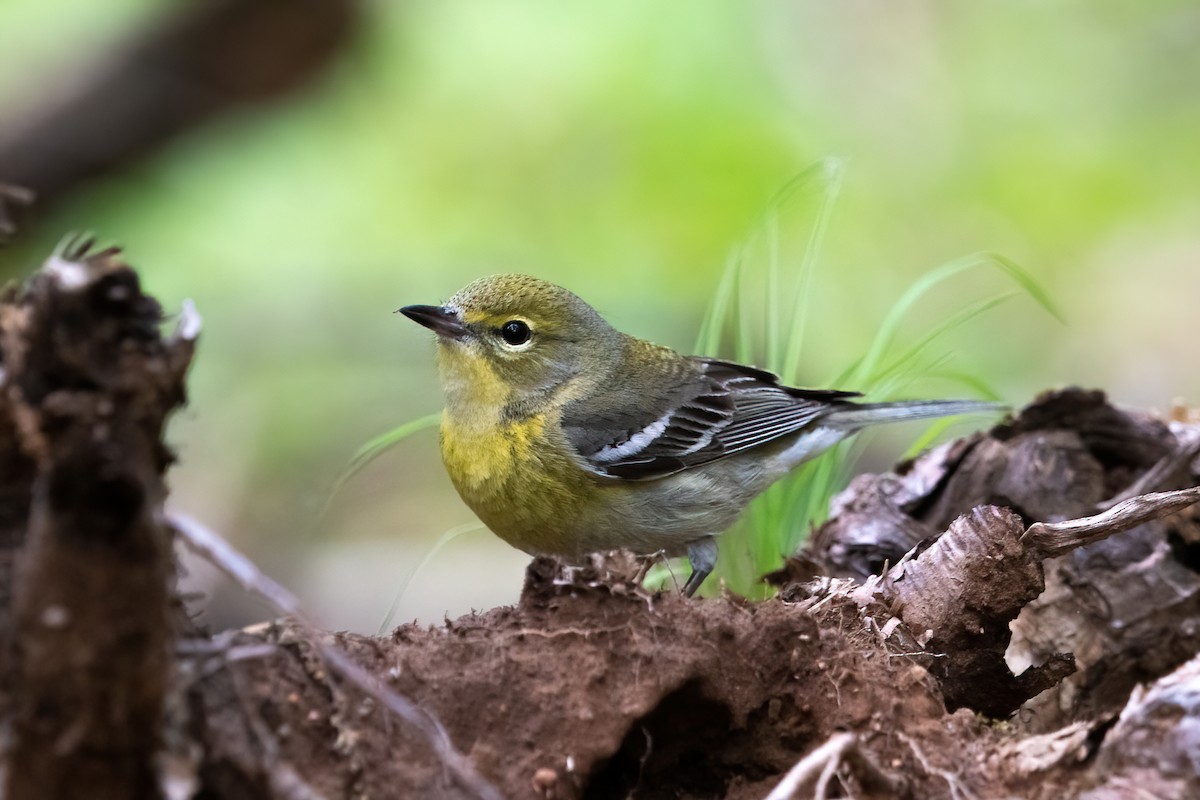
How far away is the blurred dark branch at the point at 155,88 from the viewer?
27.8ft

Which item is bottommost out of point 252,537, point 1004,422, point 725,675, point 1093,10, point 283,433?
point 252,537

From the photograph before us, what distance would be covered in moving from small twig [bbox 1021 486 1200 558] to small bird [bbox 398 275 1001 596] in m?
1.60

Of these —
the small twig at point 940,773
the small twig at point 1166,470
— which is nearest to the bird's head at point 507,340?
the small twig at point 1166,470

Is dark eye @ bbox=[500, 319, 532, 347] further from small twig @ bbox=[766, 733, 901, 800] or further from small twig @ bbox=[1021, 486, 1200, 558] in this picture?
small twig @ bbox=[766, 733, 901, 800]

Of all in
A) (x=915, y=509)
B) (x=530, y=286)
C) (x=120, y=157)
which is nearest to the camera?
(x=915, y=509)

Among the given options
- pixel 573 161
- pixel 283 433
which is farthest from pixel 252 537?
pixel 573 161

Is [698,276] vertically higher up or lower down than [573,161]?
lower down

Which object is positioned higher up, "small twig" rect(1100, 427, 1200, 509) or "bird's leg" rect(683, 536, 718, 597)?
"small twig" rect(1100, 427, 1200, 509)

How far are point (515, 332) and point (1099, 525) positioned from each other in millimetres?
2684

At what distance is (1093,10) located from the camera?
9922 millimetres

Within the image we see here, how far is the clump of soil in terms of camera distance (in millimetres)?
1766

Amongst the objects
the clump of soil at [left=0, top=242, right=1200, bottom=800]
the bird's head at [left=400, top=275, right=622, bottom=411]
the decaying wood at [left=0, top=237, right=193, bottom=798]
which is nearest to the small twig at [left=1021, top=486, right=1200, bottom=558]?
the clump of soil at [left=0, top=242, right=1200, bottom=800]

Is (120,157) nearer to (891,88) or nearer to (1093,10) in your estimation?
(891,88)

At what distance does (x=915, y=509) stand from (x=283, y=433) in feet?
17.8
